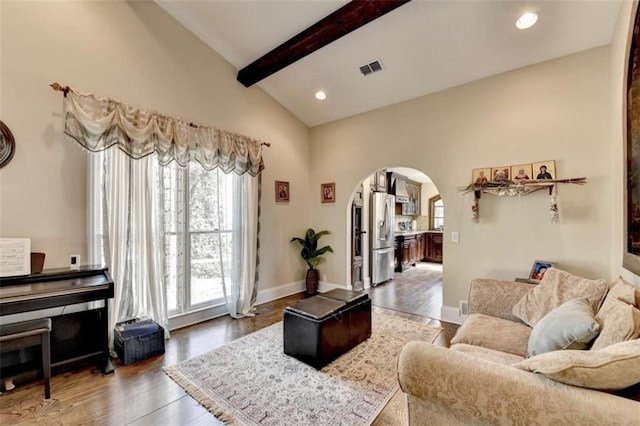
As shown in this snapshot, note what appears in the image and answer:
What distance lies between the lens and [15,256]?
7.64ft

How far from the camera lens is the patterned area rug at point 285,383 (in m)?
1.98

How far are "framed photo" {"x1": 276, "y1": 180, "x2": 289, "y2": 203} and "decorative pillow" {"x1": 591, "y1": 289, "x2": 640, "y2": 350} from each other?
13.1ft

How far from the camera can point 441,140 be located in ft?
12.5

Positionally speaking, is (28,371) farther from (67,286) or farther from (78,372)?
(67,286)

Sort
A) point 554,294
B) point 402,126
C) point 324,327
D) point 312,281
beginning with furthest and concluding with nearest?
point 312,281, point 402,126, point 324,327, point 554,294

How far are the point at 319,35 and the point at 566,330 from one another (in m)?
3.39

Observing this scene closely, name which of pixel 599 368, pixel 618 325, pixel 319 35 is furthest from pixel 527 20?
pixel 599 368

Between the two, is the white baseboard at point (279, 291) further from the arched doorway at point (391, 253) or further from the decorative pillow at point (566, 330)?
the decorative pillow at point (566, 330)

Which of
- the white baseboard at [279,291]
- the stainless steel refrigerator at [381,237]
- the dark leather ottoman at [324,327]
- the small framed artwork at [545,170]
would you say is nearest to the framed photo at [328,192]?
the stainless steel refrigerator at [381,237]

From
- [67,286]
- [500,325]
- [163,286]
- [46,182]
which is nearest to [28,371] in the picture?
[67,286]

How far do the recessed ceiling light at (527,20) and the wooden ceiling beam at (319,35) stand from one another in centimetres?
112

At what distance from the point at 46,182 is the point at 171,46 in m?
2.08

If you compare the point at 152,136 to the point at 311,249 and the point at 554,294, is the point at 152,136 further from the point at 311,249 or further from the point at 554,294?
the point at 554,294

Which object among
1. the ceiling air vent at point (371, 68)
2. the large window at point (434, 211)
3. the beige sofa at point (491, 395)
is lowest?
the beige sofa at point (491, 395)
